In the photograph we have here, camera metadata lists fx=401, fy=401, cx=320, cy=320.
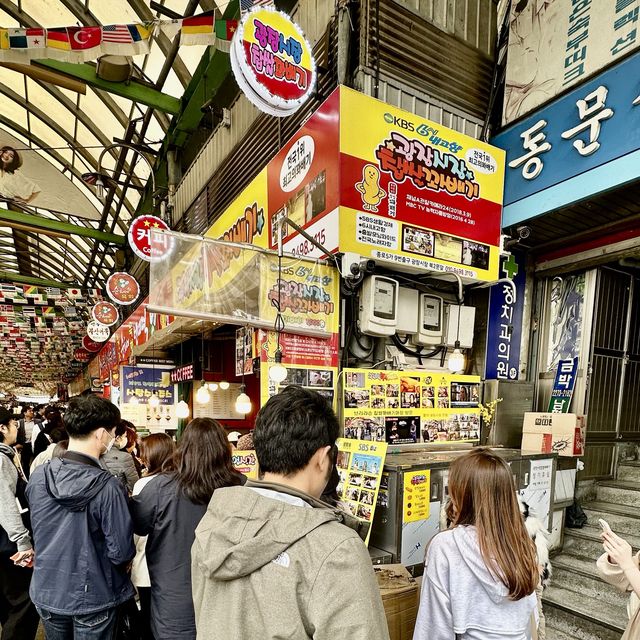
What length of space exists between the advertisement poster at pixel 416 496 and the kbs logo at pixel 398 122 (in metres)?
3.65

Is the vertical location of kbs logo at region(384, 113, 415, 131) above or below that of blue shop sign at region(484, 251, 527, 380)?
above

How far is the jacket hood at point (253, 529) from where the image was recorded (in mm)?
1100

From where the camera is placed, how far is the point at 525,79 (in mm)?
5129

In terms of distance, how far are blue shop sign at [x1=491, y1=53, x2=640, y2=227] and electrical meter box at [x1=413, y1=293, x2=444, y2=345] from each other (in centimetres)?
144

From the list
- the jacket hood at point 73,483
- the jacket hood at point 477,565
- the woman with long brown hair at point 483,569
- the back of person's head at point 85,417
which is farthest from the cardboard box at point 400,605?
the back of person's head at point 85,417

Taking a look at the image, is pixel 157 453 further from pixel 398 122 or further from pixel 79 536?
pixel 398 122

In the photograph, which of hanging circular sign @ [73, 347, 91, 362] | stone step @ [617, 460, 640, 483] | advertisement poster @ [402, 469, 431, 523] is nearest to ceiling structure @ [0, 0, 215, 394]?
hanging circular sign @ [73, 347, 91, 362]

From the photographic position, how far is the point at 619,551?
1996 mm

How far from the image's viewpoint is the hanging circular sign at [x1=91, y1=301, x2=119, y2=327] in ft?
40.0

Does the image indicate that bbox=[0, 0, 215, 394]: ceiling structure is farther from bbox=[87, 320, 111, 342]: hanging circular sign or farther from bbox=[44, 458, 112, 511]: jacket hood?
bbox=[44, 458, 112, 511]: jacket hood

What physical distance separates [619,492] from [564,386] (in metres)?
1.51

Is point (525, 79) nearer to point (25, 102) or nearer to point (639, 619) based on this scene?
point (639, 619)

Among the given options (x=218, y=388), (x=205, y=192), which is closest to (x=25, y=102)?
(x=205, y=192)

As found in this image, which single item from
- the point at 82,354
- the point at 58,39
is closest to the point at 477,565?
the point at 58,39
